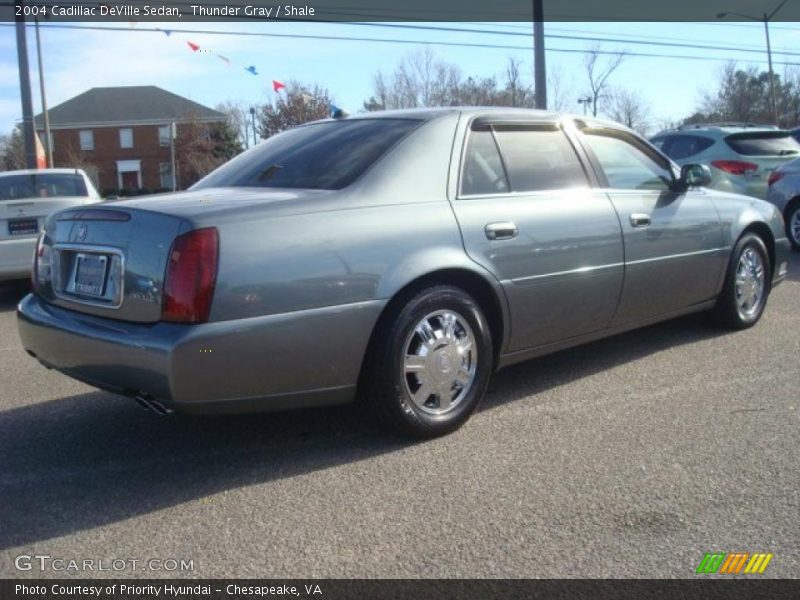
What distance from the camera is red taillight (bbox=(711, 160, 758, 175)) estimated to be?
11.2m

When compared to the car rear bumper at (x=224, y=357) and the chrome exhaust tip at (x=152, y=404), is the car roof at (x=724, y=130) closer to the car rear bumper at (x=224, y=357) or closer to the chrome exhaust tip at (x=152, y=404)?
the car rear bumper at (x=224, y=357)

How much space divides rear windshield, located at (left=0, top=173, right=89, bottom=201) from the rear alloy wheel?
875 cm

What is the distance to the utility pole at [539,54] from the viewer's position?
1722cm

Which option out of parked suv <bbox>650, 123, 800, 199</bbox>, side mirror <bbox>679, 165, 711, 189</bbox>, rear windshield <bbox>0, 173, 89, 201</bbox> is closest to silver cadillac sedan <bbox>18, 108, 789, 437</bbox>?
side mirror <bbox>679, 165, 711, 189</bbox>

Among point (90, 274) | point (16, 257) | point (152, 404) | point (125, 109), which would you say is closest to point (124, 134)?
point (125, 109)

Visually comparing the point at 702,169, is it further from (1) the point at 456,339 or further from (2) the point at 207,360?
(2) the point at 207,360

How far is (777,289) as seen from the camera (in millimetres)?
7652

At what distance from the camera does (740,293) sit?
18.8ft

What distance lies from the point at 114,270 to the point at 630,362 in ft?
10.6

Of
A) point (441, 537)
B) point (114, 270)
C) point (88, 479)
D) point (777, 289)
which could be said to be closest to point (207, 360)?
point (114, 270)

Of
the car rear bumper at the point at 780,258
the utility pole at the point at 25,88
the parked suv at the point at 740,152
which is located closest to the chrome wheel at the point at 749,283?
the car rear bumper at the point at 780,258

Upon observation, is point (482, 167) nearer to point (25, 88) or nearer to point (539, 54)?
point (539, 54)

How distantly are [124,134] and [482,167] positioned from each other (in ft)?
201

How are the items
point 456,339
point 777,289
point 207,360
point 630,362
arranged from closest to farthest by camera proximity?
point 207,360, point 456,339, point 630,362, point 777,289
